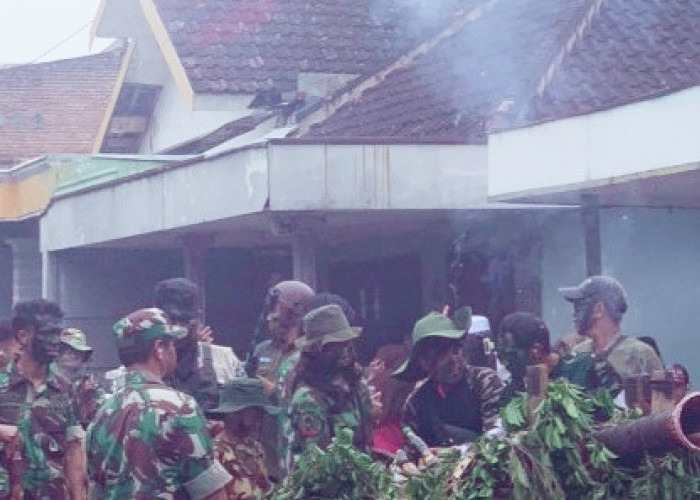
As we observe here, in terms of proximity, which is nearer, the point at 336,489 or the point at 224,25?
the point at 336,489

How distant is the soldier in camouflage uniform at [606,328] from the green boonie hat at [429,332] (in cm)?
65

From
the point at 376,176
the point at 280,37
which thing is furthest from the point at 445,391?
the point at 280,37

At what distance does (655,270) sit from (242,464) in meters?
5.93

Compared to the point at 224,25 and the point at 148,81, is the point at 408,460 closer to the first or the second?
the point at 224,25

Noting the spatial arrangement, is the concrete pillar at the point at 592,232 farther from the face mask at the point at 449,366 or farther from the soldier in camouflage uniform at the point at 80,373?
the face mask at the point at 449,366

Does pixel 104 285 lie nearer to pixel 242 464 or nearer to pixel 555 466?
pixel 242 464

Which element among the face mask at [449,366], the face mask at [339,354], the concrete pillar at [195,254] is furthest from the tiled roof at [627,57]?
the face mask at [339,354]

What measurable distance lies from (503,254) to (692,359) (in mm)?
1742

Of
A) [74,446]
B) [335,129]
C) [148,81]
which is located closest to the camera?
[74,446]

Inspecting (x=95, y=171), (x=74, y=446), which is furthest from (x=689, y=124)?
(x=95, y=171)

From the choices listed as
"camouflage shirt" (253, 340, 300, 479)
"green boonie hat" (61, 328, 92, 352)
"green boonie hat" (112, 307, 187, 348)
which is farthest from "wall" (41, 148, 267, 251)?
"green boonie hat" (112, 307, 187, 348)

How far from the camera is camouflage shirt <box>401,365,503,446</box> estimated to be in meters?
7.00

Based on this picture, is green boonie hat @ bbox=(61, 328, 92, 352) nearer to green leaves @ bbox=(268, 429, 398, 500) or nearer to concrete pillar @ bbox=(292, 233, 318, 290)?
concrete pillar @ bbox=(292, 233, 318, 290)

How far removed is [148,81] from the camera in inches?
770
